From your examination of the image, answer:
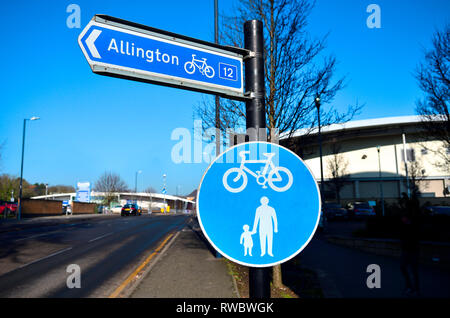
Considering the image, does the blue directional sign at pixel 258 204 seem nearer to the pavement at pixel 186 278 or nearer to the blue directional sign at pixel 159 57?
the blue directional sign at pixel 159 57

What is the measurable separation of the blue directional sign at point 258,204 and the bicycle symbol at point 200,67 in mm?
779

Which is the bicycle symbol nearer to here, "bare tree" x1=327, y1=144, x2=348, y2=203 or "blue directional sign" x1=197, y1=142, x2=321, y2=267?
"blue directional sign" x1=197, y1=142, x2=321, y2=267

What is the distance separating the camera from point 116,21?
2246 mm

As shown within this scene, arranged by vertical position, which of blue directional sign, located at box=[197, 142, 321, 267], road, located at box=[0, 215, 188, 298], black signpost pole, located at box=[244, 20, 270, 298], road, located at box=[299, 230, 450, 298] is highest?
black signpost pole, located at box=[244, 20, 270, 298]

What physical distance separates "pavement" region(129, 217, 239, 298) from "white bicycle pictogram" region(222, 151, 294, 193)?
4791mm

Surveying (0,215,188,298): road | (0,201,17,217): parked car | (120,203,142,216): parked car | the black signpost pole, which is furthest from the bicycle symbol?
(120,203,142,216): parked car

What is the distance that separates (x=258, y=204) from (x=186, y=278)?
20.8ft

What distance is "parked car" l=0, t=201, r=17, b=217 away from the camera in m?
33.1

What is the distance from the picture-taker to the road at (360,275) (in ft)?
21.7

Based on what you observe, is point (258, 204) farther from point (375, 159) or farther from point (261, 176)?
point (375, 159)

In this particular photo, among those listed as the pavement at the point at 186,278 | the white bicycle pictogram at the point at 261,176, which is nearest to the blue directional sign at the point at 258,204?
the white bicycle pictogram at the point at 261,176

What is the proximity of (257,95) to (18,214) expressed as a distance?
38.9 m

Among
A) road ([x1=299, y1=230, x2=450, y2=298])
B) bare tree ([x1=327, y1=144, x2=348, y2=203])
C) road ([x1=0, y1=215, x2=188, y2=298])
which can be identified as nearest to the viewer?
road ([x1=299, y1=230, x2=450, y2=298])
